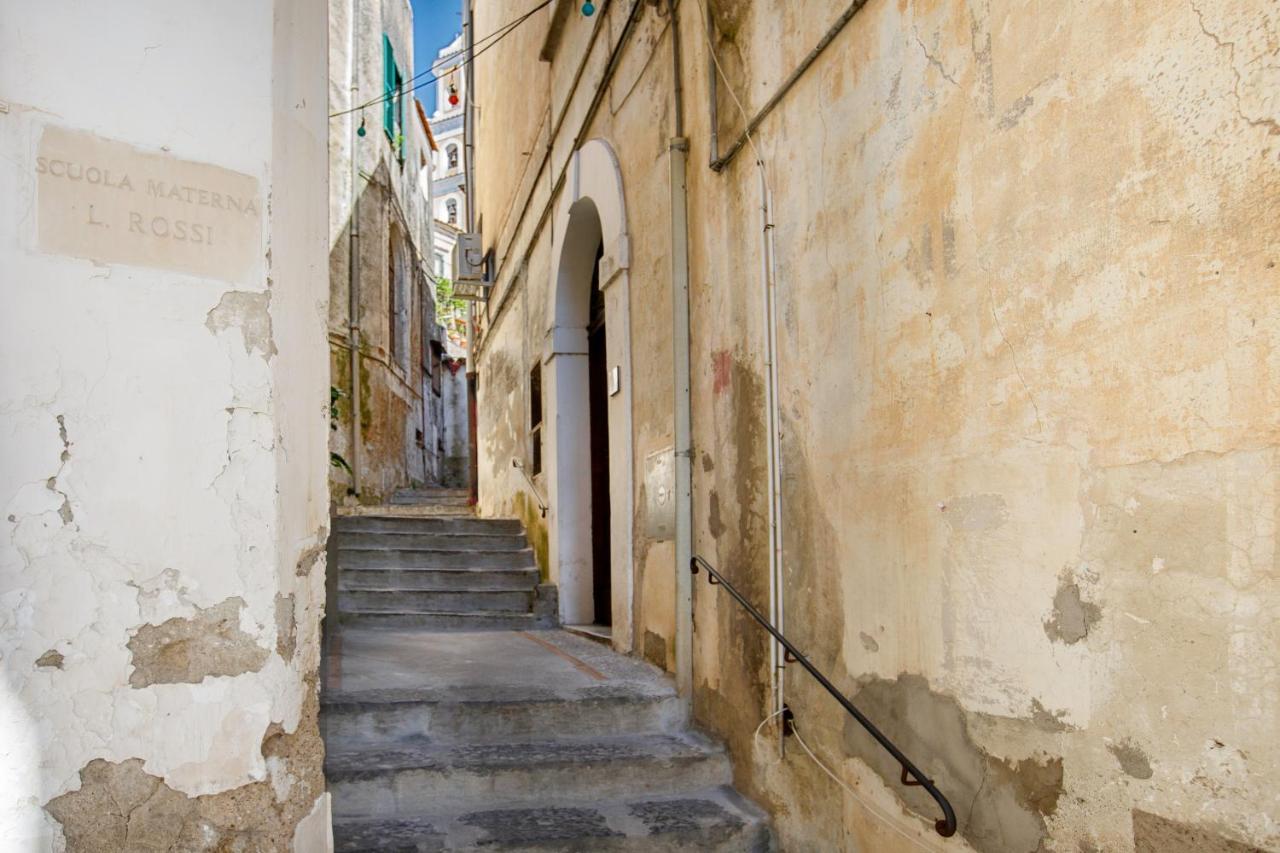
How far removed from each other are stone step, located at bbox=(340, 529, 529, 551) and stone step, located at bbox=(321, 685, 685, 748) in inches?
155

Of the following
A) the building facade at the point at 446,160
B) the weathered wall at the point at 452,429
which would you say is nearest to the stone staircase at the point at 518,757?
the weathered wall at the point at 452,429

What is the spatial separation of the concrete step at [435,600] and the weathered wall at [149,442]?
5.11m

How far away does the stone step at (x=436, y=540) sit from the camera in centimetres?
854

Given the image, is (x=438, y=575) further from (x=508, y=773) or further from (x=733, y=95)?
(x=733, y=95)

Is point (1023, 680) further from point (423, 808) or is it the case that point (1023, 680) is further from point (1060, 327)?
point (423, 808)

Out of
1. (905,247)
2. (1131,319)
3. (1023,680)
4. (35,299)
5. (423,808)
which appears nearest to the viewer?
(1131,319)

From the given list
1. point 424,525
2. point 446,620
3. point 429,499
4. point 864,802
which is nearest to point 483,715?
point 864,802

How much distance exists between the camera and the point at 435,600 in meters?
7.88

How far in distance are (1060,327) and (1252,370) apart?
53 cm

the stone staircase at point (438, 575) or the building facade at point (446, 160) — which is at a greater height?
the building facade at point (446, 160)

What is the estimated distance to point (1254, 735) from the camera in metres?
1.86

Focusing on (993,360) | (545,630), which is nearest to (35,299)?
(993,360)

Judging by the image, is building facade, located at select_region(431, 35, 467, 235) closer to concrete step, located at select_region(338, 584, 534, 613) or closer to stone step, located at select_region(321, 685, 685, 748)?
concrete step, located at select_region(338, 584, 534, 613)

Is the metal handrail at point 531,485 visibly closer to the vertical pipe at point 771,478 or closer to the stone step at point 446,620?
the stone step at point 446,620
